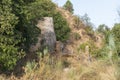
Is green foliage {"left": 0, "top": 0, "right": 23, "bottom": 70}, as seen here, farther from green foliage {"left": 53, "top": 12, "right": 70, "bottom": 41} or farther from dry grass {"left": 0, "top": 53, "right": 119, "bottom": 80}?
green foliage {"left": 53, "top": 12, "right": 70, "bottom": 41}

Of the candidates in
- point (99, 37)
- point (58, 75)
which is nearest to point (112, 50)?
point (58, 75)

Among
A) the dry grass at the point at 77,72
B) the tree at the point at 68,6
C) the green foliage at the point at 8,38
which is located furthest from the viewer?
the tree at the point at 68,6

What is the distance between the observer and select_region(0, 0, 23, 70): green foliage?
1700cm

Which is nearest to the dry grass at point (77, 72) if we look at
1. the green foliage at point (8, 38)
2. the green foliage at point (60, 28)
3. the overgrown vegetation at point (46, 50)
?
the overgrown vegetation at point (46, 50)

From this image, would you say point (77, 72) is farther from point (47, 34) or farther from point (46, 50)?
point (47, 34)

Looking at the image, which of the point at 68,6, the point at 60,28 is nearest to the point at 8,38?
the point at 60,28

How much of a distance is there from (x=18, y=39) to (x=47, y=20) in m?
9.40

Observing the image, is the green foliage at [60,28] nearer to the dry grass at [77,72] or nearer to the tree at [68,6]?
the tree at [68,6]

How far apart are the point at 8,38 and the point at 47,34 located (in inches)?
318

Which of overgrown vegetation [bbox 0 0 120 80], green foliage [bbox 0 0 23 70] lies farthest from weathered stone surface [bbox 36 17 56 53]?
green foliage [bbox 0 0 23 70]

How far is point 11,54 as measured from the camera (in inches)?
686

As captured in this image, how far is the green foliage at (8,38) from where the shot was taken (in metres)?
17.0

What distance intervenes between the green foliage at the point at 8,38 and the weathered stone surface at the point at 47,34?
19.4 feet

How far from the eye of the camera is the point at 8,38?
700 inches
